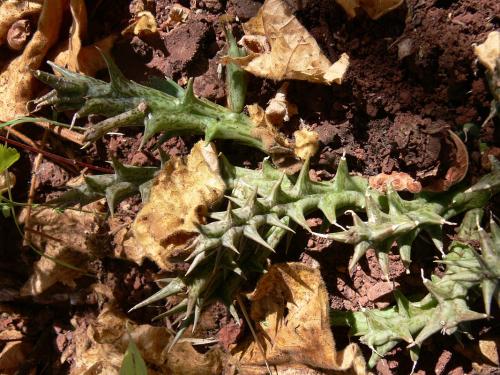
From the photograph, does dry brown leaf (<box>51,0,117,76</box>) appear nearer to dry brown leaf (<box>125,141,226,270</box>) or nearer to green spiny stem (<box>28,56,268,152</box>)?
green spiny stem (<box>28,56,268,152</box>)

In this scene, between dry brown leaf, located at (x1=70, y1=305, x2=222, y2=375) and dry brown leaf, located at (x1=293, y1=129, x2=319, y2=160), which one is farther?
dry brown leaf, located at (x1=70, y1=305, x2=222, y2=375)

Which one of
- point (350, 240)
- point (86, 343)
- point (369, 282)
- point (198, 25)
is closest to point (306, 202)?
point (350, 240)

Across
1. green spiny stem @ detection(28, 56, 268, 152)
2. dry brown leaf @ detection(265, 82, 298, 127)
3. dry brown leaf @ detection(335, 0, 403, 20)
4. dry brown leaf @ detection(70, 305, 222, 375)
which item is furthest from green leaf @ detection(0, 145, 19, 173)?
dry brown leaf @ detection(335, 0, 403, 20)

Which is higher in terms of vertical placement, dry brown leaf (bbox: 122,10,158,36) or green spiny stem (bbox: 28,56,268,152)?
dry brown leaf (bbox: 122,10,158,36)

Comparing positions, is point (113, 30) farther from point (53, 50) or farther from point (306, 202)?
point (306, 202)

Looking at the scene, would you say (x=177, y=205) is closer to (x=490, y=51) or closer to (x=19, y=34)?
(x=490, y=51)

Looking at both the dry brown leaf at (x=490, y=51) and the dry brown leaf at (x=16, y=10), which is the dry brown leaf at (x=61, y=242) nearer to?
the dry brown leaf at (x=16, y=10)

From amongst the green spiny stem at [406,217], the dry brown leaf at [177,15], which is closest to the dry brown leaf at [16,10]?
the dry brown leaf at [177,15]
